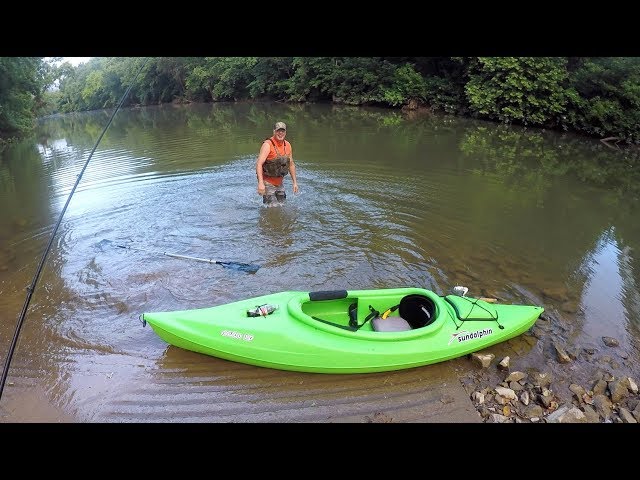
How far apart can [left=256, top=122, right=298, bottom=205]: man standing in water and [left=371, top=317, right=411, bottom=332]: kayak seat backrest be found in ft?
12.7

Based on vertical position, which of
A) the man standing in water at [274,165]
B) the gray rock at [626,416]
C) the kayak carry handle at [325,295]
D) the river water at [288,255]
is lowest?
the gray rock at [626,416]

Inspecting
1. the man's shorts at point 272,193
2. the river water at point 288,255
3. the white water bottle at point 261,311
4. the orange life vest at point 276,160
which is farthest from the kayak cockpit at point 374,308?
the man's shorts at point 272,193

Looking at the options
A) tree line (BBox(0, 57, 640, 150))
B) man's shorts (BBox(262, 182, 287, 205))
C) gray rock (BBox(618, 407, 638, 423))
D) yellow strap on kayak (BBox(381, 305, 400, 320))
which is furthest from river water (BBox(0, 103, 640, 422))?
tree line (BBox(0, 57, 640, 150))

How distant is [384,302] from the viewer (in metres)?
5.32

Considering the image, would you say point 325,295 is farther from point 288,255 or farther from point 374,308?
point 288,255

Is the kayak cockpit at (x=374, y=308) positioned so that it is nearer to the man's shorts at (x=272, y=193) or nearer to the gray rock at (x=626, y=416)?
the gray rock at (x=626, y=416)

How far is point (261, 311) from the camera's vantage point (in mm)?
4977

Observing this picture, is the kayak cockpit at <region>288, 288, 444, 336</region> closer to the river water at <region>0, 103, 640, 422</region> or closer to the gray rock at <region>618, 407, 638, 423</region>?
the river water at <region>0, 103, 640, 422</region>

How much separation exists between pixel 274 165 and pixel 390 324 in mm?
4439

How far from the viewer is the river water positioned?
182 inches

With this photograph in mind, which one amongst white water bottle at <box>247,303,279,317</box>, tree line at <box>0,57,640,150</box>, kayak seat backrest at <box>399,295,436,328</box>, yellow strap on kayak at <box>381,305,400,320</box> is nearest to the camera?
white water bottle at <box>247,303,279,317</box>

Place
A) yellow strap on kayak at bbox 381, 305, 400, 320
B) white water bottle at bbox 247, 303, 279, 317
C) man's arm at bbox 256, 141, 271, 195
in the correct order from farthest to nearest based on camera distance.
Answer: man's arm at bbox 256, 141, 271, 195 < yellow strap on kayak at bbox 381, 305, 400, 320 < white water bottle at bbox 247, 303, 279, 317

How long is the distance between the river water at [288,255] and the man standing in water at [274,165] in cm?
35

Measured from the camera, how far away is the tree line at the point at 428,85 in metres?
14.9
